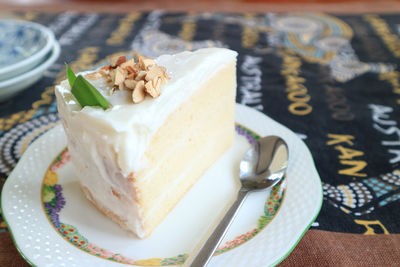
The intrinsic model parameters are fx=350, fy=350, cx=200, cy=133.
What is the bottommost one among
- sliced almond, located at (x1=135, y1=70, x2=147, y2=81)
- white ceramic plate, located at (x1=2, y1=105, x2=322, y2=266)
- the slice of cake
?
white ceramic plate, located at (x1=2, y1=105, x2=322, y2=266)

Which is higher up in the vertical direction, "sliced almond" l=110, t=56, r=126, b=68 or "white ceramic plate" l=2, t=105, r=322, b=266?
"sliced almond" l=110, t=56, r=126, b=68

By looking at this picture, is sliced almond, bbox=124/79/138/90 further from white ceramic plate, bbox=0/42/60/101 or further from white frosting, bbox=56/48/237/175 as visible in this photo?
white ceramic plate, bbox=0/42/60/101

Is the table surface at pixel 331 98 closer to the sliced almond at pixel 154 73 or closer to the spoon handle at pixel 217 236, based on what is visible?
the spoon handle at pixel 217 236

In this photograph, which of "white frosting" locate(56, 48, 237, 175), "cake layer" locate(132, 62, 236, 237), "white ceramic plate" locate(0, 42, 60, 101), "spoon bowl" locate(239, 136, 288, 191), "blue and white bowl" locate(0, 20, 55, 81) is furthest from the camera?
"blue and white bowl" locate(0, 20, 55, 81)

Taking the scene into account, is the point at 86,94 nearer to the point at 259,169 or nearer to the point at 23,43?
the point at 259,169

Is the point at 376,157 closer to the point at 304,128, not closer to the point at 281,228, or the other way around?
the point at 304,128

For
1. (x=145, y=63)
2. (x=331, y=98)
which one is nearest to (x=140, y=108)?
(x=145, y=63)

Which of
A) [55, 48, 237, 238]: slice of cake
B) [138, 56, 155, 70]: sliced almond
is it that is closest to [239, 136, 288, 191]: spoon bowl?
[55, 48, 237, 238]: slice of cake
